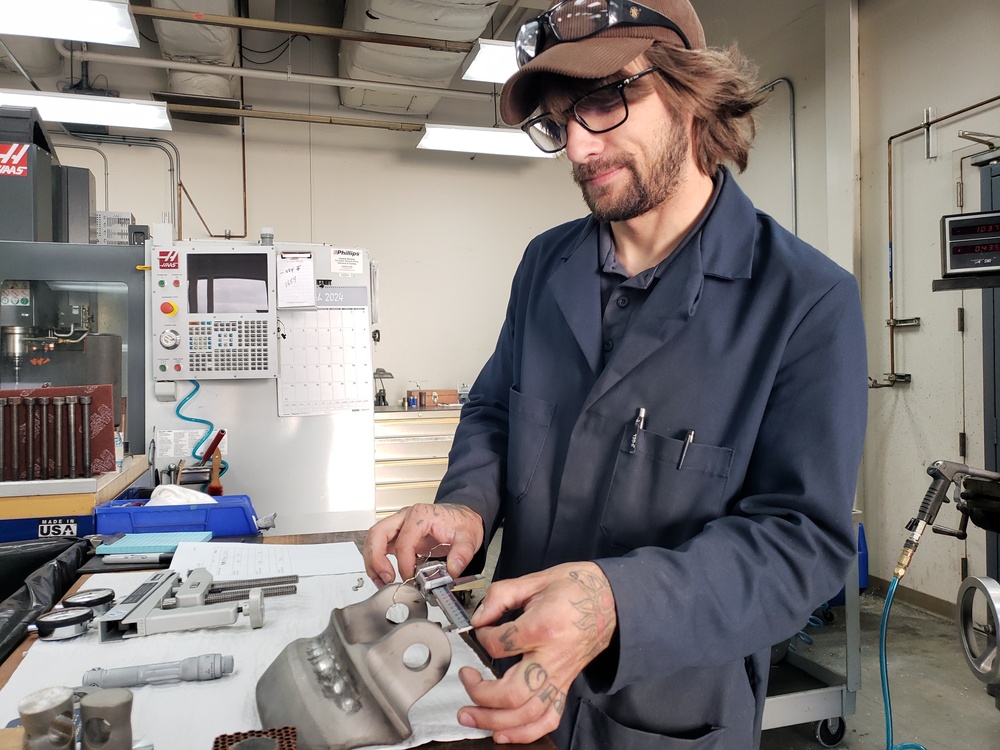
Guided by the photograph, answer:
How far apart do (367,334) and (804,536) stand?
2.25 metres

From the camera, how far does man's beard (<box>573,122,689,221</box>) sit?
882 millimetres

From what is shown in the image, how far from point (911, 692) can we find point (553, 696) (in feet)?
8.62

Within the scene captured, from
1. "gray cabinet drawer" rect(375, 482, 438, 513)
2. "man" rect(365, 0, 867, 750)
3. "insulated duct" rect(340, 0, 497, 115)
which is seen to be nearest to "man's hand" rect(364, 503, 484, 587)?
"man" rect(365, 0, 867, 750)

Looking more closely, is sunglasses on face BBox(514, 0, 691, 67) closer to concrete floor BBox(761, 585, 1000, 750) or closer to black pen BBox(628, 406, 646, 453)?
black pen BBox(628, 406, 646, 453)

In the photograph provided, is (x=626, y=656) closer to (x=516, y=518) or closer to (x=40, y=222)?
(x=516, y=518)

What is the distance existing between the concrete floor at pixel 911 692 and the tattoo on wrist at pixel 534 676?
209 cm

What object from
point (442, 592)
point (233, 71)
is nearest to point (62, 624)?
point (442, 592)

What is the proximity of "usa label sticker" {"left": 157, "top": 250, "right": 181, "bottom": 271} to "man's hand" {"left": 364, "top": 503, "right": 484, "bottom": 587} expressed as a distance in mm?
2031

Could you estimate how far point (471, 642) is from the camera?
886 mm

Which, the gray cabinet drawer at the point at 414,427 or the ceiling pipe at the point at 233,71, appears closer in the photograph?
the ceiling pipe at the point at 233,71

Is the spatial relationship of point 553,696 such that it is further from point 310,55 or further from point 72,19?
point 310,55

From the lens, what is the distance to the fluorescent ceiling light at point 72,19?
2697 millimetres

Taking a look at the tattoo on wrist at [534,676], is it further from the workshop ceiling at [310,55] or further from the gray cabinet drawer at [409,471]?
the gray cabinet drawer at [409,471]

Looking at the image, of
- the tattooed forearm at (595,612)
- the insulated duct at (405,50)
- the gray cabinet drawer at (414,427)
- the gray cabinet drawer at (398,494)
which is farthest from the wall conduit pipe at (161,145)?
the tattooed forearm at (595,612)
